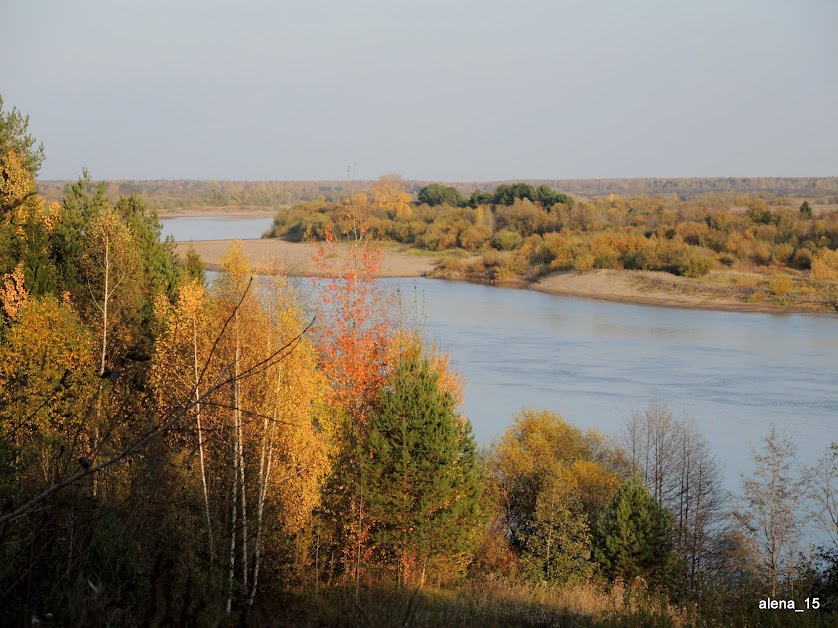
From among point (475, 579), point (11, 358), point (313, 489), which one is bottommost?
point (475, 579)

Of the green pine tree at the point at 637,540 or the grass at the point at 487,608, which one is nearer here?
the grass at the point at 487,608

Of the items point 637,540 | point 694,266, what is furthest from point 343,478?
point 694,266

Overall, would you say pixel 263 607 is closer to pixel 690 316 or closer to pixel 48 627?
pixel 48 627

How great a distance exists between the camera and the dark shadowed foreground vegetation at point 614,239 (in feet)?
126

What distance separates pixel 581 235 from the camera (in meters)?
48.8

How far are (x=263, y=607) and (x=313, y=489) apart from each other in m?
1.98

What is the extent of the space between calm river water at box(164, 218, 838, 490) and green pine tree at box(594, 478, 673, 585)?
3.26m

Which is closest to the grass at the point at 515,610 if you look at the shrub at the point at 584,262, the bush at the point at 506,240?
the shrub at the point at 584,262

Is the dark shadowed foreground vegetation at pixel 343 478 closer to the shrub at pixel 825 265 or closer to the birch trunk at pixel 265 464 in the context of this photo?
the birch trunk at pixel 265 464

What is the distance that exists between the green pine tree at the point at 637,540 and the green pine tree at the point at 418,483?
85.2 inches

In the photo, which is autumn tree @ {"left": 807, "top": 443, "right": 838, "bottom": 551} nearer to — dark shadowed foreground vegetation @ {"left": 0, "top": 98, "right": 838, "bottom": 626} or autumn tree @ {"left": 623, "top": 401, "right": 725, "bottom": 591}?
dark shadowed foreground vegetation @ {"left": 0, "top": 98, "right": 838, "bottom": 626}

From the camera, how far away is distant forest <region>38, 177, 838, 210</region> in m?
101

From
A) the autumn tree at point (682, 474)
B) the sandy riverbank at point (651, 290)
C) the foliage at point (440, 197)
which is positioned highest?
the foliage at point (440, 197)

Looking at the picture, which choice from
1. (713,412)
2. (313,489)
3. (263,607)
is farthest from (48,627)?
(713,412)
